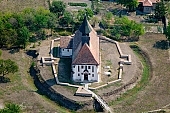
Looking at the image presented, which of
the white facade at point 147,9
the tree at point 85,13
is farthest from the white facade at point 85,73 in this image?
the white facade at point 147,9

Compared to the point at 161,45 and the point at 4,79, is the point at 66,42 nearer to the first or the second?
the point at 4,79

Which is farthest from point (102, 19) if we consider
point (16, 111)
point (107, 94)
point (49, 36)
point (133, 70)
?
point (16, 111)

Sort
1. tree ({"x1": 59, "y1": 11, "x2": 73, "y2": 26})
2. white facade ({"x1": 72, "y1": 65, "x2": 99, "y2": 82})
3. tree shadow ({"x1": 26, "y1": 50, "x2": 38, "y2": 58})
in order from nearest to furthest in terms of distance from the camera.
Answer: white facade ({"x1": 72, "y1": 65, "x2": 99, "y2": 82}) < tree shadow ({"x1": 26, "y1": 50, "x2": 38, "y2": 58}) < tree ({"x1": 59, "y1": 11, "x2": 73, "y2": 26})

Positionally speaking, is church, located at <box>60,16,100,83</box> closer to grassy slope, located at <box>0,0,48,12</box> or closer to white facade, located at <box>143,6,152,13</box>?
white facade, located at <box>143,6,152,13</box>

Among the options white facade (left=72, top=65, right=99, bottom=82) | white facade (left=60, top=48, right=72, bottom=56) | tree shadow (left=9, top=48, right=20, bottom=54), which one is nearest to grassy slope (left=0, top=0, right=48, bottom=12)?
tree shadow (left=9, top=48, right=20, bottom=54)

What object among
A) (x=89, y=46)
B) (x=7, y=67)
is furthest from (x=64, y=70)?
(x=7, y=67)

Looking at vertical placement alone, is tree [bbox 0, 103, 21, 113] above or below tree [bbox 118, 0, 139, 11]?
below

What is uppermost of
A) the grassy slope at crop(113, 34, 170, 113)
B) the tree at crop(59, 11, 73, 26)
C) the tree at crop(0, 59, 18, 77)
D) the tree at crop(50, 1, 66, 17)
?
the tree at crop(50, 1, 66, 17)
